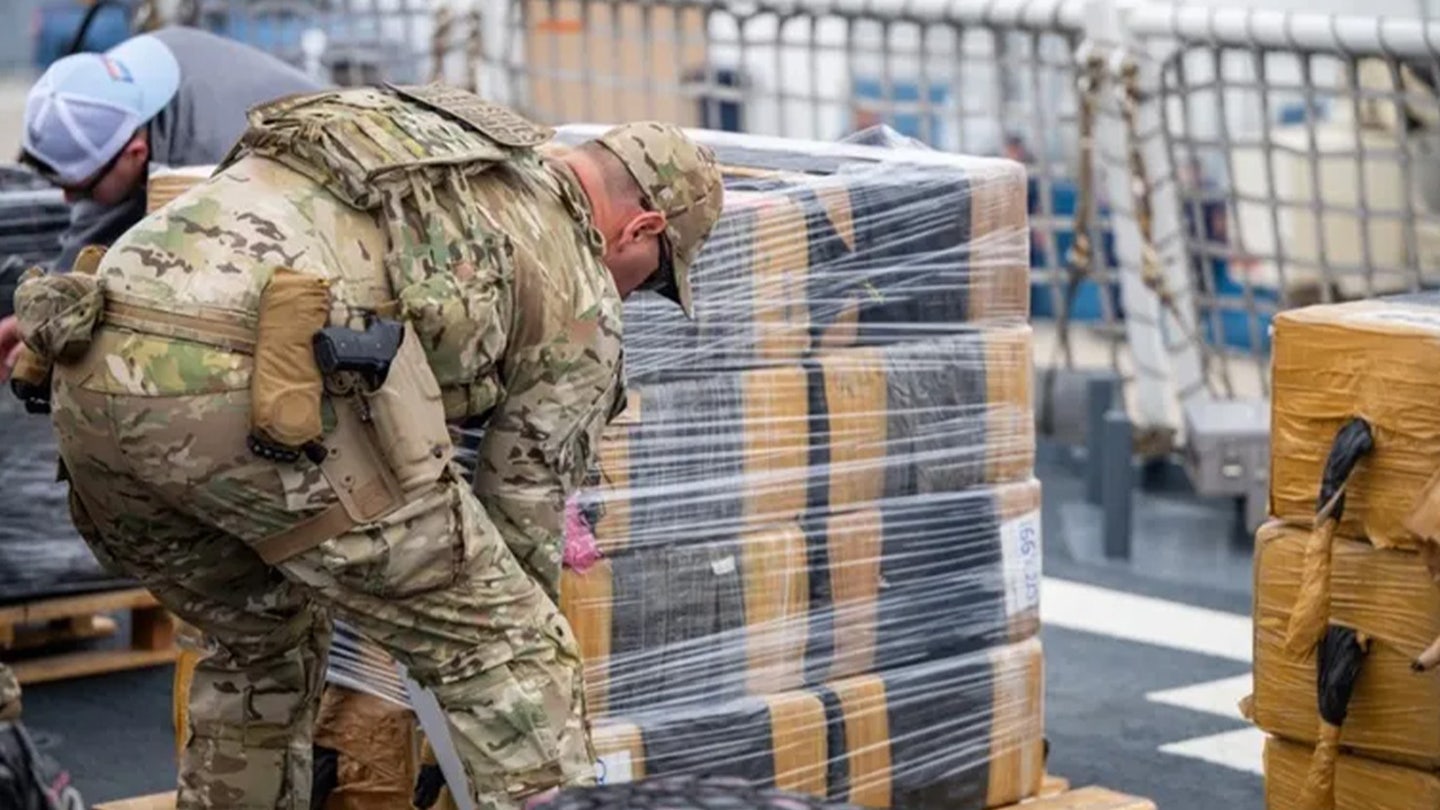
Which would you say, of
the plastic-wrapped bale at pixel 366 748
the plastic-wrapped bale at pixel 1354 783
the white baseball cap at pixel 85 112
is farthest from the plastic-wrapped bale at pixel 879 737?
the white baseball cap at pixel 85 112

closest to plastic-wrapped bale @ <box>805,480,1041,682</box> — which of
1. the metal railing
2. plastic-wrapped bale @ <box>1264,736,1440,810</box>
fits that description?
plastic-wrapped bale @ <box>1264,736,1440,810</box>

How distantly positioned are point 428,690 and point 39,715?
259 centimetres

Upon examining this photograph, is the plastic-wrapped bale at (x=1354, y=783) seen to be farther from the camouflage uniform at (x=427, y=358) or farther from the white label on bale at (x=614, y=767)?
the camouflage uniform at (x=427, y=358)

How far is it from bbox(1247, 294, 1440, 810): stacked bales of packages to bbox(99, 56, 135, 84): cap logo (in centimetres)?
288

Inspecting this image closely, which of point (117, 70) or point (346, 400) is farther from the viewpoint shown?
point (117, 70)

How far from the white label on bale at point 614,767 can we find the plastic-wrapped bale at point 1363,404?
1.30m

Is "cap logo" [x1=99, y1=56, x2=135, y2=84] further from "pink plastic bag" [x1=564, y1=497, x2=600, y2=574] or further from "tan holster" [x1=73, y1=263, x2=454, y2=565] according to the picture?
"tan holster" [x1=73, y1=263, x2=454, y2=565]

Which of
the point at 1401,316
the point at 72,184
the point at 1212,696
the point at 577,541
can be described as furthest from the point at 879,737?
the point at 72,184

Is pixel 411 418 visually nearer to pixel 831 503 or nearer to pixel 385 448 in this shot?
pixel 385 448

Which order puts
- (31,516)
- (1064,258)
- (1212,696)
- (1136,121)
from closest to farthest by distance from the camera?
(31,516) < (1212,696) < (1136,121) < (1064,258)

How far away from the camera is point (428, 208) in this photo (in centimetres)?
426

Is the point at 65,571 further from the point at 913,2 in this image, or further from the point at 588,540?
the point at 913,2

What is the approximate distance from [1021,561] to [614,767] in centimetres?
109

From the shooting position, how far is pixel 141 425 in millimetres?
4168
